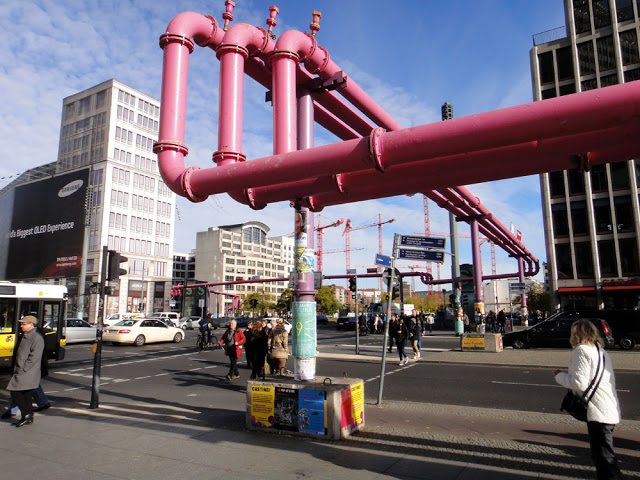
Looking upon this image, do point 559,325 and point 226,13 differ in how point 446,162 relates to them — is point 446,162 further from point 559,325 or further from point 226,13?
point 559,325

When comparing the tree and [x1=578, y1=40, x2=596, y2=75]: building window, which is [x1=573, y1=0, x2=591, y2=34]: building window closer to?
[x1=578, y1=40, x2=596, y2=75]: building window

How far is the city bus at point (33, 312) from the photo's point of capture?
13.3 metres

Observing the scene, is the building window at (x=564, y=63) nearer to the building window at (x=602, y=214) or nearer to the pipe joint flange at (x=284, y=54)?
the building window at (x=602, y=214)

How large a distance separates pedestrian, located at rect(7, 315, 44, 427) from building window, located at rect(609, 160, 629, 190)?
4473 cm

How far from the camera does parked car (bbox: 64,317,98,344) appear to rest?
25.3 metres

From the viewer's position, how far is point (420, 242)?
12.1 meters

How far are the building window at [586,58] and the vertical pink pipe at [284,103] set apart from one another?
137 feet

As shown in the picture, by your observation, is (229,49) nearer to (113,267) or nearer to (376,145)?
(376,145)

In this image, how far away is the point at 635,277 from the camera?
1492 inches

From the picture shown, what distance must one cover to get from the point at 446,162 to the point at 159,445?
5.56 meters

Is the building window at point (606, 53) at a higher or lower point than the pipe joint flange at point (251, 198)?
higher

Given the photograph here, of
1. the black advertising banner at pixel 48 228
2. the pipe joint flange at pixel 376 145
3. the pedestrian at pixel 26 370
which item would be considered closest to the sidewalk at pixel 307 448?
the pedestrian at pixel 26 370

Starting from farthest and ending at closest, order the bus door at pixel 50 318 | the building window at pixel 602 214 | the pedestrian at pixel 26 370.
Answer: the building window at pixel 602 214
the bus door at pixel 50 318
the pedestrian at pixel 26 370

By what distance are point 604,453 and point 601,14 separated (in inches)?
1913
